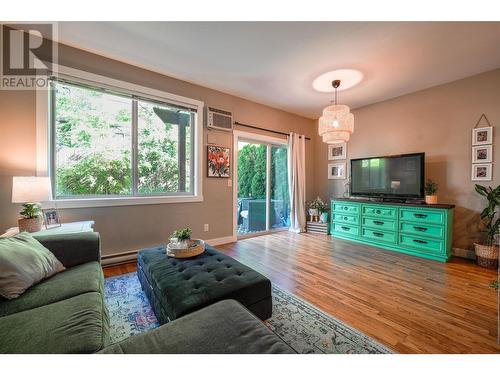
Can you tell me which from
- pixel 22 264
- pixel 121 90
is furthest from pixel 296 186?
pixel 22 264

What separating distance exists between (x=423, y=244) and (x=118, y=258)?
165 inches

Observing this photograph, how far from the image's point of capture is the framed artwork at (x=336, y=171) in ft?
15.0

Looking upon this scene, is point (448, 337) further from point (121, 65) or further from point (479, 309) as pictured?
point (121, 65)

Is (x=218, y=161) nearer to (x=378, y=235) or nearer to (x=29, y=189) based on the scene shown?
(x=29, y=189)

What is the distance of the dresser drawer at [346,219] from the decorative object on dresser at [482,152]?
1656 millimetres

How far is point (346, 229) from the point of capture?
13.1ft

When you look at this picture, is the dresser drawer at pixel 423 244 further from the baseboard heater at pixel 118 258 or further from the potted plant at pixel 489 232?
the baseboard heater at pixel 118 258

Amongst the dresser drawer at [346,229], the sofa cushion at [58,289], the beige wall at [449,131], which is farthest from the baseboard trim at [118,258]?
the beige wall at [449,131]

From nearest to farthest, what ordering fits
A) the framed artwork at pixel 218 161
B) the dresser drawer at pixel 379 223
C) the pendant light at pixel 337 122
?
the pendant light at pixel 337 122, the dresser drawer at pixel 379 223, the framed artwork at pixel 218 161

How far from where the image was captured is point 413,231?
317 centimetres

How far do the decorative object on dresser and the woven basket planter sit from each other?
3.07ft

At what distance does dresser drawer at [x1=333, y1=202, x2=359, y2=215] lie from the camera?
3838 millimetres

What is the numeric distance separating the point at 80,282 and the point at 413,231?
3939mm
